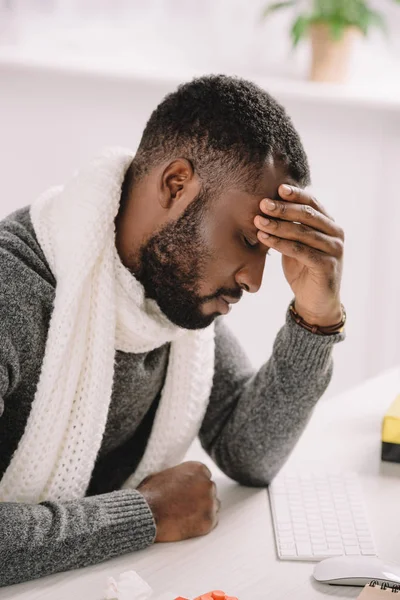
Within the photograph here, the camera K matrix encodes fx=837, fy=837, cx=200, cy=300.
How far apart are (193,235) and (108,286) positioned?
0.45 feet

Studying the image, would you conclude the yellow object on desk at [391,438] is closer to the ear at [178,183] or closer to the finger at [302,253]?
the finger at [302,253]

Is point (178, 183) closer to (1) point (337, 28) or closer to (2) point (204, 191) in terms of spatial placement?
(2) point (204, 191)

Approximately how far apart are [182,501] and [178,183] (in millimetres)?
424

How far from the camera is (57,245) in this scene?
3.72 ft

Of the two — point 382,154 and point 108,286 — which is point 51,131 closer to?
point 382,154

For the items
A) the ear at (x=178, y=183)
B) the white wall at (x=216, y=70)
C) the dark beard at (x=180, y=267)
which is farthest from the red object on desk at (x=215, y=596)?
the white wall at (x=216, y=70)

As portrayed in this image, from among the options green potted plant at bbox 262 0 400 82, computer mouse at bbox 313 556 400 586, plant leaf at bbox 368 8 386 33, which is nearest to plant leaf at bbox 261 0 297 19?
green potted plant at bbox 262 0 400 82

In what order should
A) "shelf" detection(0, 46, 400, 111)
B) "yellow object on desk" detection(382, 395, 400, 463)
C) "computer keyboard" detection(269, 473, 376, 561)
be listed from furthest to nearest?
1. "shelf" detection(0, 46, 400, 111)
2. "yellow object on desk" detection(382, 395, 400, 463)
3. "computer keyboard" detection(269, 473, 376, 561)

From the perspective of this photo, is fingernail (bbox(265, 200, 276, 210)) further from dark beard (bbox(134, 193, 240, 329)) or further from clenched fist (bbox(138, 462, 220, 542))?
clenched fist (bbox(138, 462, 220, 542))

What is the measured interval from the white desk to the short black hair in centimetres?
45

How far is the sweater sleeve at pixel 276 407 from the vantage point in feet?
4.13

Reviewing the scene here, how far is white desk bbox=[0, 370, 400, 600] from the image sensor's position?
0.96 metres

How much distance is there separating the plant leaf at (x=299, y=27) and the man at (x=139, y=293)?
4.58 ft

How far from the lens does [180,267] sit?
1.15m
